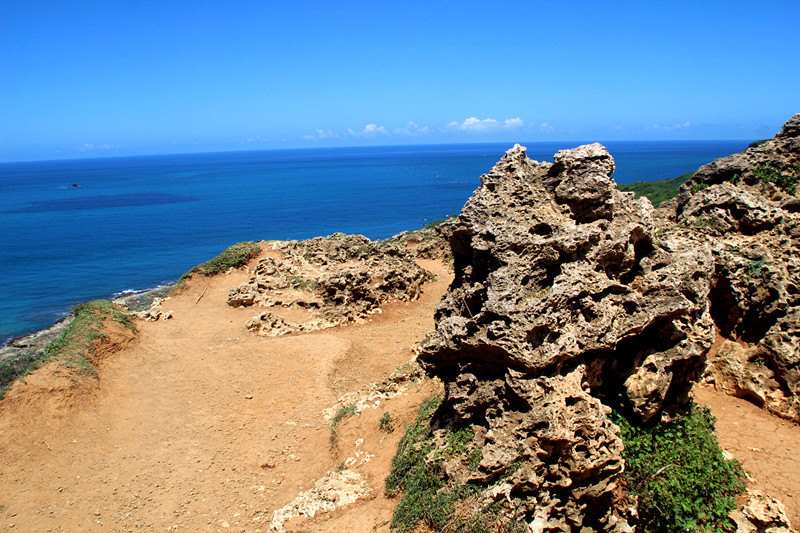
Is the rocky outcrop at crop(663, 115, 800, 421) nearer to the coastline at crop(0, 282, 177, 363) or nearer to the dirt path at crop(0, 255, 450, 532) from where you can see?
the dirt path at crop(0, 255, 450, 532)

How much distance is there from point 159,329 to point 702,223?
54.3 ft

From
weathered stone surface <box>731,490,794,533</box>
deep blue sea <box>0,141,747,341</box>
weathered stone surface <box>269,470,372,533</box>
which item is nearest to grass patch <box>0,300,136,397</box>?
weathered stone surface <box>269,470,372,533</box>

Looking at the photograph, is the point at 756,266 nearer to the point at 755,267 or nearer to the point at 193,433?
the point at 755,267

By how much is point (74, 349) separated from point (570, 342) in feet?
43.8

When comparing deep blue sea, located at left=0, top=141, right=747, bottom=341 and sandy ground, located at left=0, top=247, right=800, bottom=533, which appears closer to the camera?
sandy ground, located at left=0, top=247, right=800, bottom=533

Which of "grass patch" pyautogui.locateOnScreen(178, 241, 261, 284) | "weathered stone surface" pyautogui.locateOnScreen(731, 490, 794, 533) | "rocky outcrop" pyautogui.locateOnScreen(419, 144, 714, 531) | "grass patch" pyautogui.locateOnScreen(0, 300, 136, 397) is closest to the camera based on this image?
"weathered stone surface" pyautogui.locateOnScreen(731, 490, 794, 533)

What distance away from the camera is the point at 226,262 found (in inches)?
936

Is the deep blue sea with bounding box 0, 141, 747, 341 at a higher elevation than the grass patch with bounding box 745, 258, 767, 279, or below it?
below

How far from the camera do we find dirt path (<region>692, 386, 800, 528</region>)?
21.4 ft

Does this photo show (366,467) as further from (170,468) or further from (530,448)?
(170,468)

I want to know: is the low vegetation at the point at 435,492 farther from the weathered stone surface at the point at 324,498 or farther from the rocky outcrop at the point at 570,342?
the weathered stone surface at the point at 324,498

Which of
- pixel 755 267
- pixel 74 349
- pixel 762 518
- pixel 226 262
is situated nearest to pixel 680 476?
pixel 762 518

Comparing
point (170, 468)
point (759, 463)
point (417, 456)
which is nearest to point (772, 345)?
point (759, 463)

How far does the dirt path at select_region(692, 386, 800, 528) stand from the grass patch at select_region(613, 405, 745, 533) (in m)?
0.40
